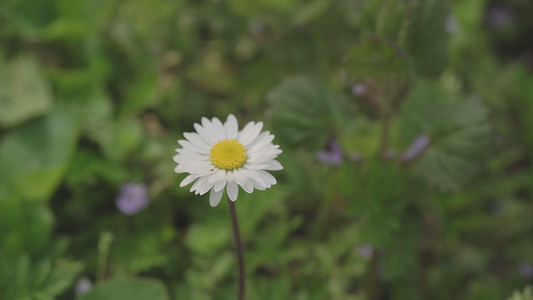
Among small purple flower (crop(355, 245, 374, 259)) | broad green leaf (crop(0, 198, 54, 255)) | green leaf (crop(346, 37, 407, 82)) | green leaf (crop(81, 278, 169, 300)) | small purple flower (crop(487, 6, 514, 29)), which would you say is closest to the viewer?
green leaf (crop(346, 37, 407, 82))

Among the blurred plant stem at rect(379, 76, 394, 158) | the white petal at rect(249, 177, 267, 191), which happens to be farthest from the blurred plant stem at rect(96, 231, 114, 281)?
the blurred plant stem at rect(379, 76, 394, 158)

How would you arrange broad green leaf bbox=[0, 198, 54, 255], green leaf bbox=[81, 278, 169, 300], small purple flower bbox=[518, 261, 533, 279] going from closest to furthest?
green leaf bbox=[81, 278, 169, 300]
broad green leaf bbox=[0, 198, 54, 255]
small purple flower bbox=[518, 261, 533, 279]

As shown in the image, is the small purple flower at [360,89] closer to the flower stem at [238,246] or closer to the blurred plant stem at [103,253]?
the flower stem at [238,246]

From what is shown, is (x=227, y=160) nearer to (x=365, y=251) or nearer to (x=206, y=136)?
(x=206, y=136)

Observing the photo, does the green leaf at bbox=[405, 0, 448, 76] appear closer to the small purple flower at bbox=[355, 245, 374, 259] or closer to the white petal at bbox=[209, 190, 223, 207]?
the small purple flower at bbox=[355, 245, 374, 259]

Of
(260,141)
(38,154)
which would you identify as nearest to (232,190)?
(260,141)

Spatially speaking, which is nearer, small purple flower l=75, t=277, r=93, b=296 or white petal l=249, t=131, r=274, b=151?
white petal l=249, t=131, r=274, b=151

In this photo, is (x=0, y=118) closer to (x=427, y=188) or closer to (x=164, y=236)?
(x=164, y=236)
